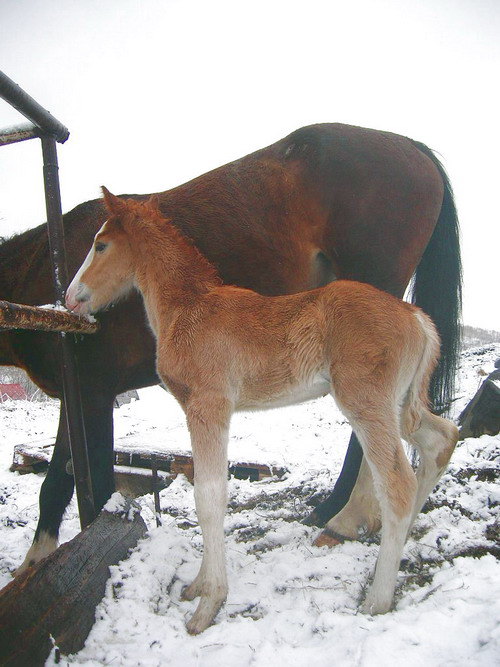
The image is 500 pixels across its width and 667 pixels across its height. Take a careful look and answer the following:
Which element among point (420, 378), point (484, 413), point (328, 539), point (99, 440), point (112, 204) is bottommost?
point (328, 539)

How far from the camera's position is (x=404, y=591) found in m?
2.28

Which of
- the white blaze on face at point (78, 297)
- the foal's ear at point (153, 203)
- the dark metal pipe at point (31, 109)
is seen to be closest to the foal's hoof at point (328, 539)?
the white blaze on face at point (78, 297)

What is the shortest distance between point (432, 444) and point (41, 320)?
2.30 meters

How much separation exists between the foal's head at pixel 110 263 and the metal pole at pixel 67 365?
0.46 feet

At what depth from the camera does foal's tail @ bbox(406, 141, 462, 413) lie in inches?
149

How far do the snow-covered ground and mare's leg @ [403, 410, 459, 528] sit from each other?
1.03ft

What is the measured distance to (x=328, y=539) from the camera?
307 cm

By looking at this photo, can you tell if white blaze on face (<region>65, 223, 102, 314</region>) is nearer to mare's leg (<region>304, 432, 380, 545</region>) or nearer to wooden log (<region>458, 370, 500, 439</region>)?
mare's leg (<region>304, 432, 380, 545</region>)

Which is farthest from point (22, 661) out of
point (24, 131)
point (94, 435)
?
point (24, 131)

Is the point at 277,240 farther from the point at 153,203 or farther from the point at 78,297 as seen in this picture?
the point at 78,297

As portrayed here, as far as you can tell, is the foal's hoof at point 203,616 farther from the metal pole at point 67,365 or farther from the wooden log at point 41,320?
the wooden log at point 41,320

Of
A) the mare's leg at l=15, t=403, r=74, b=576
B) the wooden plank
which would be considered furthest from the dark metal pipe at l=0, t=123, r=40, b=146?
the wooden plank

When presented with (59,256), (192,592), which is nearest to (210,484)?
(192,592)

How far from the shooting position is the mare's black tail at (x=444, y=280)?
12.4ft
